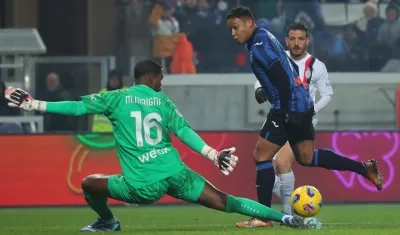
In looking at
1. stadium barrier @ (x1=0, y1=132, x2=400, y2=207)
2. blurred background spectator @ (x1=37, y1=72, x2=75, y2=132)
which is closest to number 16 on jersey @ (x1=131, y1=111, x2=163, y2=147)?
stadium barrier @ (x1=0, y1=132, x2=400, y2=207)

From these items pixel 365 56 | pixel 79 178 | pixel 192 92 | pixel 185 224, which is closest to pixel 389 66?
pixel 365 56

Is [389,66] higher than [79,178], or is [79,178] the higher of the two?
[389,66]

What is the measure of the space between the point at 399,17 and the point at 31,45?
20.5 feet

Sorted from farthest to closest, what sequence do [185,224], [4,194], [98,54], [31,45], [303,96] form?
1. [98,54]
2. [31,45]
3. [4,194]
4. [185,224]
5. [303,96]

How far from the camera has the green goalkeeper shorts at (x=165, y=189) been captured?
10.0 metres

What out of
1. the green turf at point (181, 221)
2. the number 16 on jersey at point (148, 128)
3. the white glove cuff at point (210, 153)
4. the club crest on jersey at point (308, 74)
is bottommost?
the green turf at point (181, 221)

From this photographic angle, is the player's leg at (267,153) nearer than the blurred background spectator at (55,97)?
Yes

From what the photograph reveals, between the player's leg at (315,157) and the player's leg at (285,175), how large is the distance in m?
0.66

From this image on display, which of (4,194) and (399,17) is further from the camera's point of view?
(399,17)

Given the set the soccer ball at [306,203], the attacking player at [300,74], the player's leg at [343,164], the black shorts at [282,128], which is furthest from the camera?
the attacking player at [300,74]

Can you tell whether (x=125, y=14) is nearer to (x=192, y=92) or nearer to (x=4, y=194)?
(x=192, y=92)

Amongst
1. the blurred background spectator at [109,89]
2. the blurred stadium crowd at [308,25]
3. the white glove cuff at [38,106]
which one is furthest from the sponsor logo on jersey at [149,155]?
the blurred stadium crowd at [308,25]

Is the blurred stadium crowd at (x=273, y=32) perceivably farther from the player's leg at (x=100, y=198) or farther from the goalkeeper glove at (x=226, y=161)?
the goalkeeper glove at (x=226, y=161)

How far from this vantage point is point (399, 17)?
806 inches
